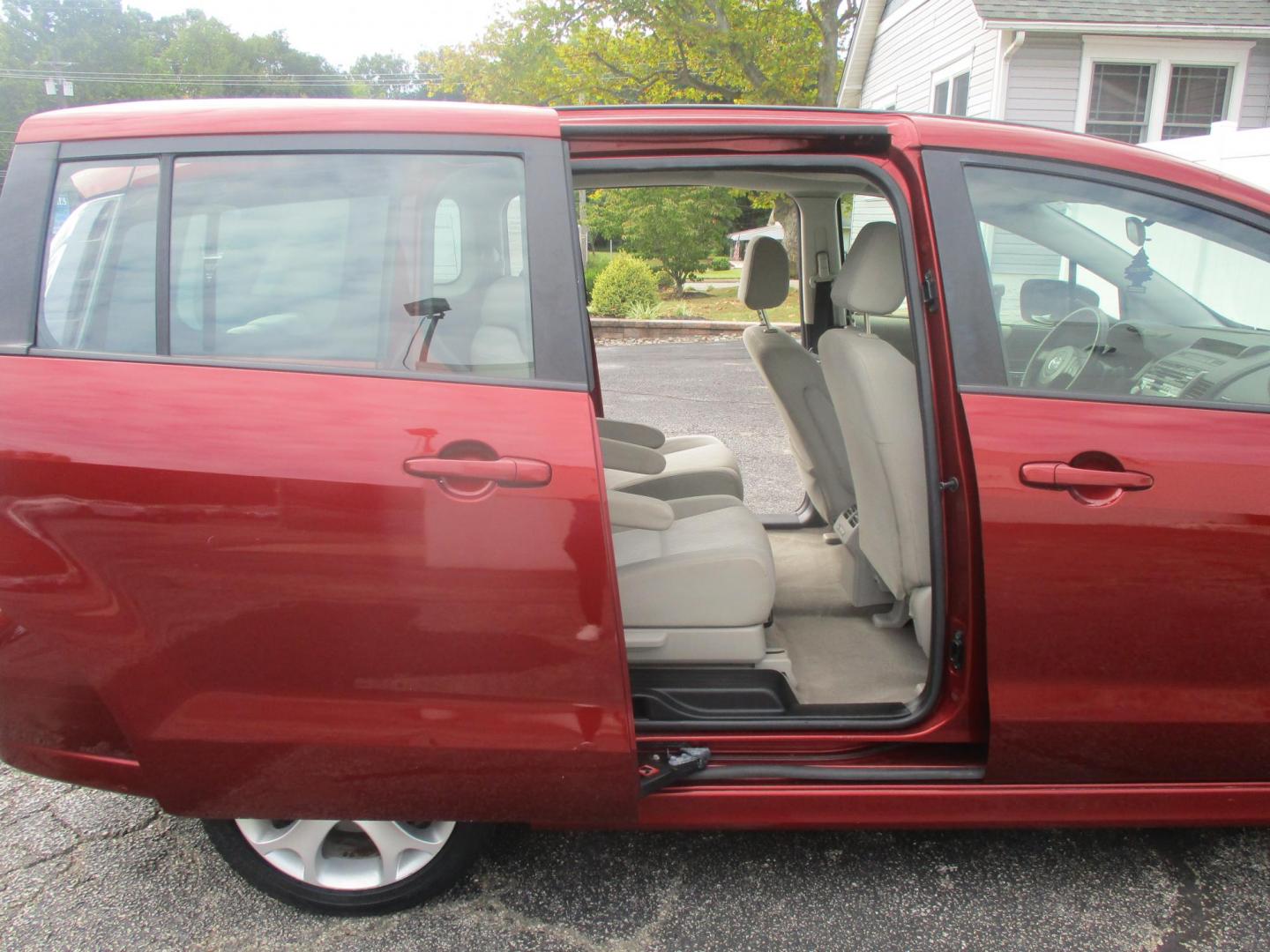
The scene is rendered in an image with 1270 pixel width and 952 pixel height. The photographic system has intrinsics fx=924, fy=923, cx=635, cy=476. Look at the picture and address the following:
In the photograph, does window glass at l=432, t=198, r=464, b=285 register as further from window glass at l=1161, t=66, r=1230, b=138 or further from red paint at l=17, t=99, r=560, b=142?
window glass at l=1161, t=66, r=1230, b=138

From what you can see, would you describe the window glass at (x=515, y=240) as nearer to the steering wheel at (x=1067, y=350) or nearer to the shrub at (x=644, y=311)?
the steering wheel at (x=1067, y=350)

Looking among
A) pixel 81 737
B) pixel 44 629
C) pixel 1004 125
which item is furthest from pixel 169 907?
pixel 1004 125

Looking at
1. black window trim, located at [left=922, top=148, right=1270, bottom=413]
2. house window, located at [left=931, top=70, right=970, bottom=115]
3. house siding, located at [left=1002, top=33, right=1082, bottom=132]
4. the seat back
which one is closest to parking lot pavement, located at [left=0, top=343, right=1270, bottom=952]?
the seat back

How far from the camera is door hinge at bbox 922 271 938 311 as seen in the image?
6.32 feet

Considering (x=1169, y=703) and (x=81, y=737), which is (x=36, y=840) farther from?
(x=1169, y=703)

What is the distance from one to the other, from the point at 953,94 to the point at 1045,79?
1.86 metres

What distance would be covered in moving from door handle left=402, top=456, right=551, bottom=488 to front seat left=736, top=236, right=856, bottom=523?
1.72 m

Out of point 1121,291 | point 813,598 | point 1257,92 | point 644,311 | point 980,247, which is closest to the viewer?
point 980,247

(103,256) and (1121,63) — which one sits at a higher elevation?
(1121,63)

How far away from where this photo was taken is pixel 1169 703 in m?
1.90

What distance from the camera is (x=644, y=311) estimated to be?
13.8m

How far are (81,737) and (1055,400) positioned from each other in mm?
2067

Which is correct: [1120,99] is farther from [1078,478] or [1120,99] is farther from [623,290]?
→ [1078,478]

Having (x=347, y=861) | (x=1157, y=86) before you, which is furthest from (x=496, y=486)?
(x=1157, y=86)
